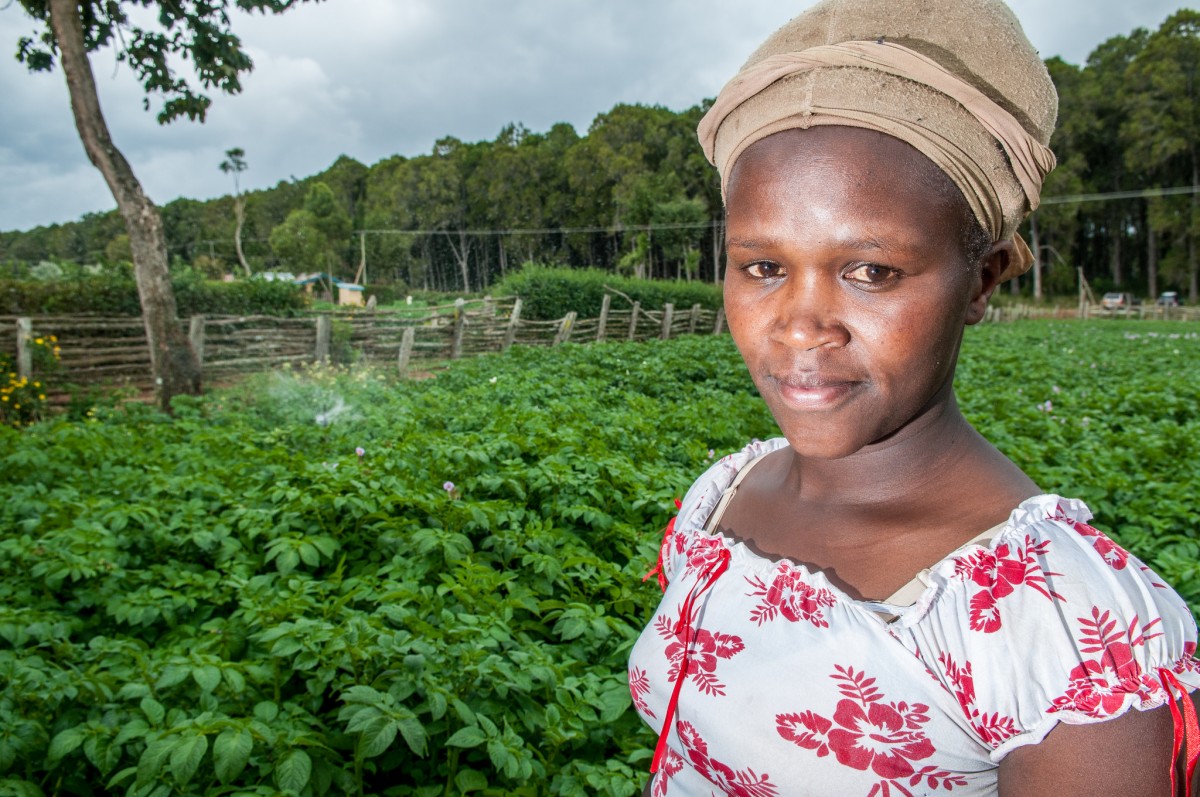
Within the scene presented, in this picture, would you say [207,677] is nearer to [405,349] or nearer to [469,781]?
[469,781]

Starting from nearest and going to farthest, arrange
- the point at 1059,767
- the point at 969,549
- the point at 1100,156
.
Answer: the point at 1059,767 → the point at 969,549 → the point at 1100,156

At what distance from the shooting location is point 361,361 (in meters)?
15.9

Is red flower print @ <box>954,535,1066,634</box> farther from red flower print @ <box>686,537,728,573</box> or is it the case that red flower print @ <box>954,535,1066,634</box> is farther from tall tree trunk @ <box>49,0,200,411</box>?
tall tree trunk @ <box>49,0,200,411</box>

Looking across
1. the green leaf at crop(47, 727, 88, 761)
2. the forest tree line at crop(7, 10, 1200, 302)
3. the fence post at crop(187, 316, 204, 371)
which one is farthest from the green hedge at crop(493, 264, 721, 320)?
the green leaf at crop(47, 727, 88, 761)

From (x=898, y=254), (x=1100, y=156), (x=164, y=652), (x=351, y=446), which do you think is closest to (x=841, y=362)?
(x=898, y=254)

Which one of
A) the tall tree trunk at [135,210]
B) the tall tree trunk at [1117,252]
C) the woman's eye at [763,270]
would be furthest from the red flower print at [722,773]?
the tall tree trunk at [1117,252]

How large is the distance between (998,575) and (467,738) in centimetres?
144

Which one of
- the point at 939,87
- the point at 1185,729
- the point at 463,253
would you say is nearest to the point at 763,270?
the point at 939,87

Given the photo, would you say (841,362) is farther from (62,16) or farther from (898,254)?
(62,16)

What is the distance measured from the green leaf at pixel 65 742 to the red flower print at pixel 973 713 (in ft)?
6.81

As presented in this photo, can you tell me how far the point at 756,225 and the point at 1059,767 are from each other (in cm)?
69

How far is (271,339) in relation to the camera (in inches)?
586

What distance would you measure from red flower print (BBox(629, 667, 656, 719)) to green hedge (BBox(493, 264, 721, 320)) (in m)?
22.8

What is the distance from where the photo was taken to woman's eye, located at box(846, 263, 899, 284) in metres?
0.95
